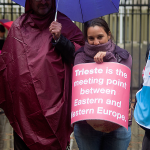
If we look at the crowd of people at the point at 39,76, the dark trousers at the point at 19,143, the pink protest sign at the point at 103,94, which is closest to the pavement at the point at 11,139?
the dark trousers at the point at 19,143

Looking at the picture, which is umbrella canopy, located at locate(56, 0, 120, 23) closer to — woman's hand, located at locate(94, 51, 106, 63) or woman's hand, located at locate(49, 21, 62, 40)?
woman's hand, located at locate(49, 21, 62, 40)

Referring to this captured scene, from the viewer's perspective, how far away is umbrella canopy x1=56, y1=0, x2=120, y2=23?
9.68ft

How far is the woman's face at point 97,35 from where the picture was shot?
2358 mm

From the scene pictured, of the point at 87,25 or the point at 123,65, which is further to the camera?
the point at 87,25

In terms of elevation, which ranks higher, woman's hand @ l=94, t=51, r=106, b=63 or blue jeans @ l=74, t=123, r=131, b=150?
woman's hand @ l=94, t=51, r=106, b=63

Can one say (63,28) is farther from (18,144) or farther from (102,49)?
(18,144)

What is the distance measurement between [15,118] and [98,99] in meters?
1.15

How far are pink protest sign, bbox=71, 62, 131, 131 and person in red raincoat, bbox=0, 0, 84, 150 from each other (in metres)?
0.69

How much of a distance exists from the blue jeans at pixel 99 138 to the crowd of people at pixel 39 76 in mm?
453

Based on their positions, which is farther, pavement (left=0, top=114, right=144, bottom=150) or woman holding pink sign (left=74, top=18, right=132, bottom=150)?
A: pavement (left=0, top=114, right=144, bottom=150)

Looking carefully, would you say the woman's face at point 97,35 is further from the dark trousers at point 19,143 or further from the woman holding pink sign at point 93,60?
the dark trousers at point 19,143

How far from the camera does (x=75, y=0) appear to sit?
3.02 m

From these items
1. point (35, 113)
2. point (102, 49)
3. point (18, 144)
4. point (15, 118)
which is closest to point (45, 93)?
point (35, 113)

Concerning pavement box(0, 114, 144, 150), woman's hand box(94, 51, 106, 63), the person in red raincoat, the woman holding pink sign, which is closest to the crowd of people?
the person in red raincoat
